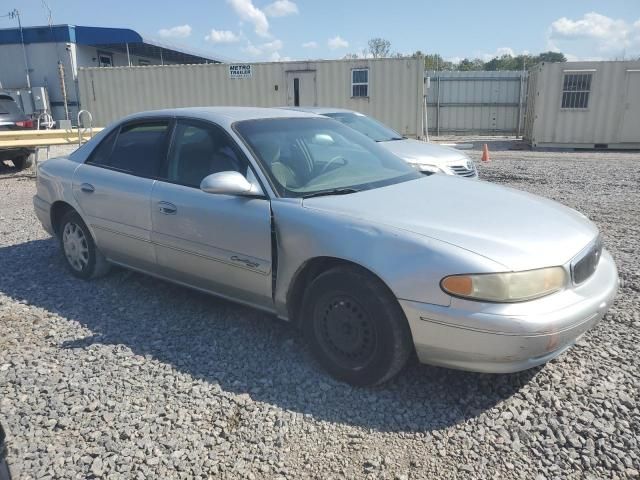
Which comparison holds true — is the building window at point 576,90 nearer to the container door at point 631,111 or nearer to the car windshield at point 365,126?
the container door at point 631,111

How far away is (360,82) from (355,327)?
15.4 meters

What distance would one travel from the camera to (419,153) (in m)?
7.61

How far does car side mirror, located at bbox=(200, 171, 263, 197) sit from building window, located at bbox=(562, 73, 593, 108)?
15.5 m

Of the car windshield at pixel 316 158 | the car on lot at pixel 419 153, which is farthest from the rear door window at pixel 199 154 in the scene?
the car on lot at pixel 419 153

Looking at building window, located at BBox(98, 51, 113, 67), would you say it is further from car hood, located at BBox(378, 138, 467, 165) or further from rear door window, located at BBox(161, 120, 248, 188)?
rear door window, located at BBox(161, 120, 248, 188)

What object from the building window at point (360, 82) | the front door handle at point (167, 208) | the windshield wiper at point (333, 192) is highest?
the building window at point (360, 82)

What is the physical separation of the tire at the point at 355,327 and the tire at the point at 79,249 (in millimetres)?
2450

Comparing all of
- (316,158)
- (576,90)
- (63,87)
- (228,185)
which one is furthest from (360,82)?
(228,185)

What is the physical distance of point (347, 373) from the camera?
3.02 meters

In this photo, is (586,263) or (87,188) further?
(87,188)

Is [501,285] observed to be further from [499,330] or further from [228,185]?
[228,185]

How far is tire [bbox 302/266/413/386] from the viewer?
2775 millimetres

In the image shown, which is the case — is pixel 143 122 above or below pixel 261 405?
above

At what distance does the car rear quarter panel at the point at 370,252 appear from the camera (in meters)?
2.60
